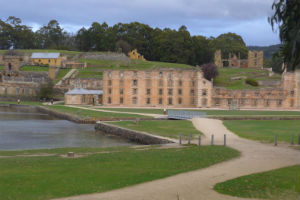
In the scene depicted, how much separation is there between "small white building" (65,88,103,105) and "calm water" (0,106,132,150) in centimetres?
2960

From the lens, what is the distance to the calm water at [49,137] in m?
36.2

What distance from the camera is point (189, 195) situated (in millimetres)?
14844

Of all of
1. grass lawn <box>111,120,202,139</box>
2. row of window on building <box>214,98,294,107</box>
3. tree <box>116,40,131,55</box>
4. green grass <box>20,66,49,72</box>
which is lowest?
grass lawn <box>111,120,202,139</box>

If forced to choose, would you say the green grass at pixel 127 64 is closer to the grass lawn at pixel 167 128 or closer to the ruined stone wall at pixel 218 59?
the ruined stone wall at pixel 218 59

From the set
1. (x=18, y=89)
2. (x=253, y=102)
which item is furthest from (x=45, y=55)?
(x=253, y=102)

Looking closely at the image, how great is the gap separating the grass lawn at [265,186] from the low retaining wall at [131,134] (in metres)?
15.4

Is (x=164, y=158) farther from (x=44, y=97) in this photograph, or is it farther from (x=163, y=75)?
(x=44, y=97)

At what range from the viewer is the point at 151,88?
80.6 m

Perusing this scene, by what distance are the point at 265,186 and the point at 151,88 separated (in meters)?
64.8

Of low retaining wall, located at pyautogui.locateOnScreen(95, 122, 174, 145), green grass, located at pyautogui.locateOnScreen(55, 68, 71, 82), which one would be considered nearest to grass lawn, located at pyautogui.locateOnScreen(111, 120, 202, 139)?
low retaining wall, located at pyautogui.locateOnScreen(95, 122, 174, 145)

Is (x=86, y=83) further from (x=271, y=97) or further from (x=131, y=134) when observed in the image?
(x=131, y=134)

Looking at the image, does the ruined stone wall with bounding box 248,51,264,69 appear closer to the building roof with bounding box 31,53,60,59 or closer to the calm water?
the building roof with bounding box 31,53,60,59

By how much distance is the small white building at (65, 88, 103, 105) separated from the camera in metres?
84.4

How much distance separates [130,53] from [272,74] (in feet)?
176
